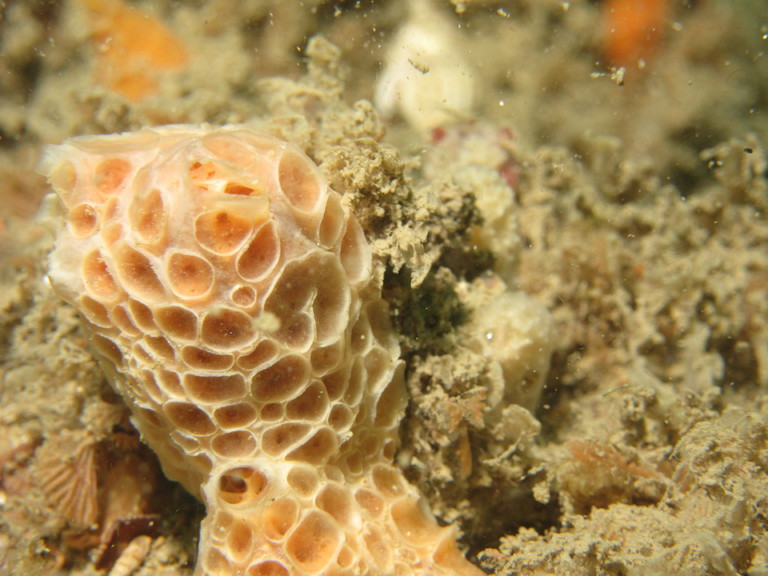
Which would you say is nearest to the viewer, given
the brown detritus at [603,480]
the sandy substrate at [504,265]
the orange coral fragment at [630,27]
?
the sandy substrate at [504,265]

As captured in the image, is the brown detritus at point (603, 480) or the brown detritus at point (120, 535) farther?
the brown detritus at point (120, 535)

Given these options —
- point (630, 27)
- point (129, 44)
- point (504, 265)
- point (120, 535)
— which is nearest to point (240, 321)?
point (120, 535)

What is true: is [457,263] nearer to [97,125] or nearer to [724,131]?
[97,125]

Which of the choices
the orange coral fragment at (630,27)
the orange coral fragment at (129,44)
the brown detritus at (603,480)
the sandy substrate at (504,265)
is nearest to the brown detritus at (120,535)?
the sandy substrate at (504,265)

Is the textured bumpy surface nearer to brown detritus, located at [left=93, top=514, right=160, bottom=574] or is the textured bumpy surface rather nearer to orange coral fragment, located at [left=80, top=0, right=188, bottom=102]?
brown detritus, located at [left=93, top=514, right=160, bottom=574]

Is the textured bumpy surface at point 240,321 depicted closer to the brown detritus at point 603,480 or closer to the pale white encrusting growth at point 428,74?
the brown detritus at point 603,480

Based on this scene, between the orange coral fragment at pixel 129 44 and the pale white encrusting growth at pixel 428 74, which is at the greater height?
the pale white encrusting growth at pixel 428 74

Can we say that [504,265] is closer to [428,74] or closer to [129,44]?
[428,74]
